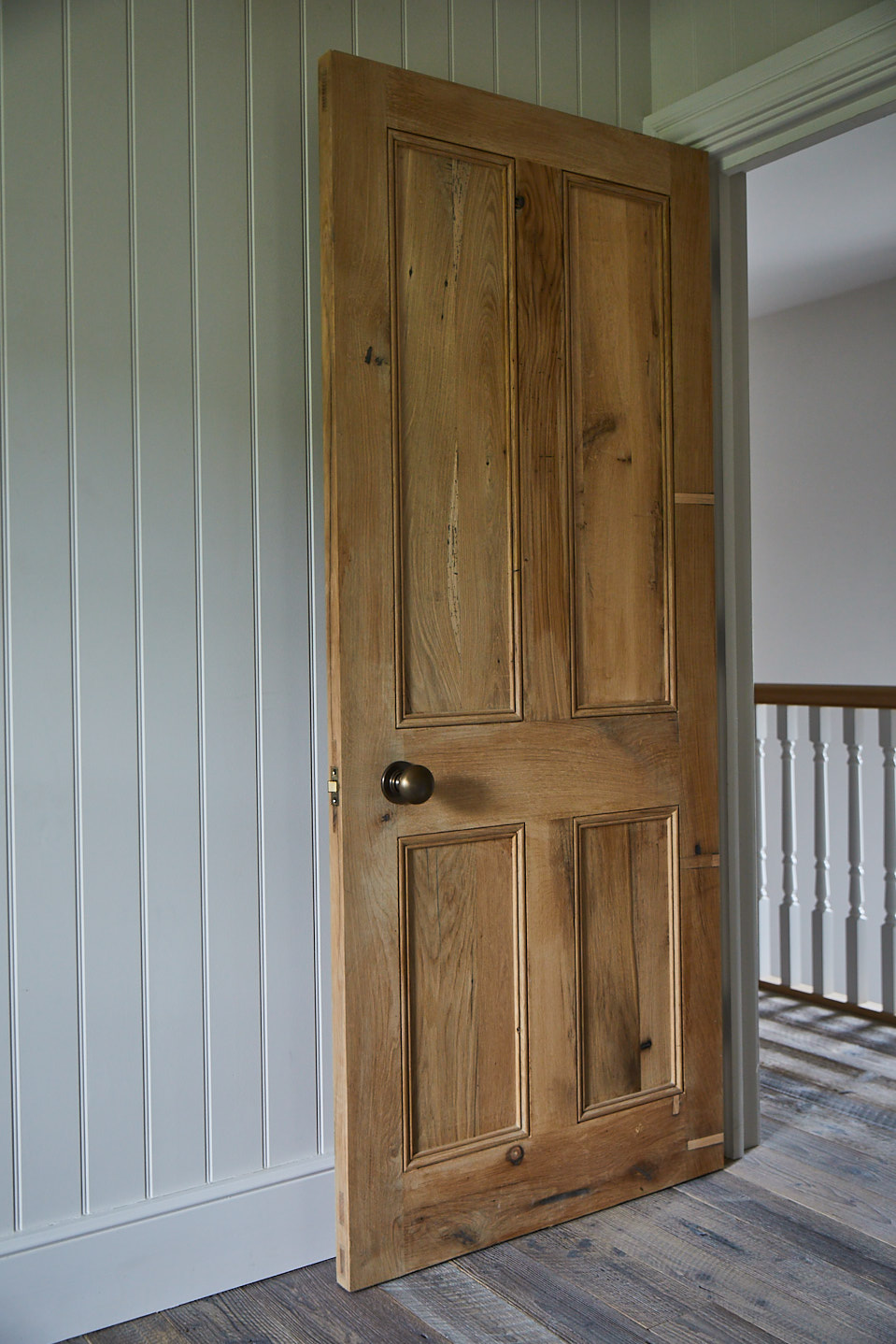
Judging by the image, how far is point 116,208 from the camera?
6.13ft

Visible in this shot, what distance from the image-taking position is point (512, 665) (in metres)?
2.10

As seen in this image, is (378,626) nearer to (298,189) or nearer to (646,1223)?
(298,189)

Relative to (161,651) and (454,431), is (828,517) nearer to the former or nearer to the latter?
(454,431)

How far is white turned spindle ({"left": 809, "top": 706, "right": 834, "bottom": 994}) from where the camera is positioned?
3.56 meters

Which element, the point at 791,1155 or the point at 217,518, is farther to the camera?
the point at 791,1155

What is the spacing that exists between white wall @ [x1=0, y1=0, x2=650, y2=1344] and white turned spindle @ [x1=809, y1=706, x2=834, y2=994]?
205cm

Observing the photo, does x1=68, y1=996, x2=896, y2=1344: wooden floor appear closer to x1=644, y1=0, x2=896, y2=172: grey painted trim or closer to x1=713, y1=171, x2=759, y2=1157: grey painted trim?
x1=713, y1=171, x2=759, y2=1157: grey painted trim

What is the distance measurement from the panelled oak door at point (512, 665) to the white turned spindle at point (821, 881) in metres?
1.32

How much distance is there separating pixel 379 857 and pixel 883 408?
4.15m

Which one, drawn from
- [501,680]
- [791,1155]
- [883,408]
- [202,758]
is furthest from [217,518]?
[883,408]

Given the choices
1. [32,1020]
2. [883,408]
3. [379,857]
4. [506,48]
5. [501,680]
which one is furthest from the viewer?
[883,408]

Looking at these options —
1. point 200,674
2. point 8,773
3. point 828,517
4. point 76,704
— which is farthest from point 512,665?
point 828,517

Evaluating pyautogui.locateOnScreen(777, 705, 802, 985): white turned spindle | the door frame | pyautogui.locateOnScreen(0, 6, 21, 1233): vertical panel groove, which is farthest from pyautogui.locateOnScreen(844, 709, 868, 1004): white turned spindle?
pyautogui.locateOnScreen(0, 6, 21, 1233): vertical panel groove

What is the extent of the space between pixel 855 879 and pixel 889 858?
174 mm
